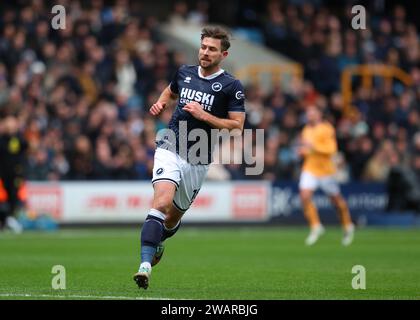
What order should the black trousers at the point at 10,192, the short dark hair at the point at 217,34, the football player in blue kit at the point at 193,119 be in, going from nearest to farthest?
the football player in blue kit at the point at 193,119 → the short dark hair at the point at 217,34 → the black trousers at the point at 10,192

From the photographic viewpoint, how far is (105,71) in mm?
28859

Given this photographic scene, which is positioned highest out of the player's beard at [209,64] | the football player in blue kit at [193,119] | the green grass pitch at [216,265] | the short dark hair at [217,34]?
the short dark hair at [217,34]

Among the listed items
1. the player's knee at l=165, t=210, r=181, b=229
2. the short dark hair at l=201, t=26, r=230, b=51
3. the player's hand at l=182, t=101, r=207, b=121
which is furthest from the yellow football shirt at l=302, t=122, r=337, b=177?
the player's hand at l=182, t=101, r=207, b=121

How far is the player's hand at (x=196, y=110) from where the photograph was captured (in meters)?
11.4

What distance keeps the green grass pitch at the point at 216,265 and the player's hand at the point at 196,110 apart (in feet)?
6.04

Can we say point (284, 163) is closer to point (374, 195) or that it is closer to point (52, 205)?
point (374, 195)

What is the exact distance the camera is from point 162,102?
39.3ft

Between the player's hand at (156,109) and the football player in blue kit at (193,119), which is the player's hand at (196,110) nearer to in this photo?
the football player in blue kit at (193,119)

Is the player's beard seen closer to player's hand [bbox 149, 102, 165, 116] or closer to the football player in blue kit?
the football player in blue kit

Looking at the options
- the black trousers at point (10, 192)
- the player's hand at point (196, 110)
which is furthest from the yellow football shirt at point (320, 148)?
the player's hand at point (196, 110)

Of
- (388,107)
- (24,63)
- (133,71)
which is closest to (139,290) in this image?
(24,63)

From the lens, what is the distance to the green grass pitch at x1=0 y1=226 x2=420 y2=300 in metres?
11.3

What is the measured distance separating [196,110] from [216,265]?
4384mm

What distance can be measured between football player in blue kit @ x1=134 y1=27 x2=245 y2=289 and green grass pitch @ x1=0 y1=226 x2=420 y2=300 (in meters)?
0.91
